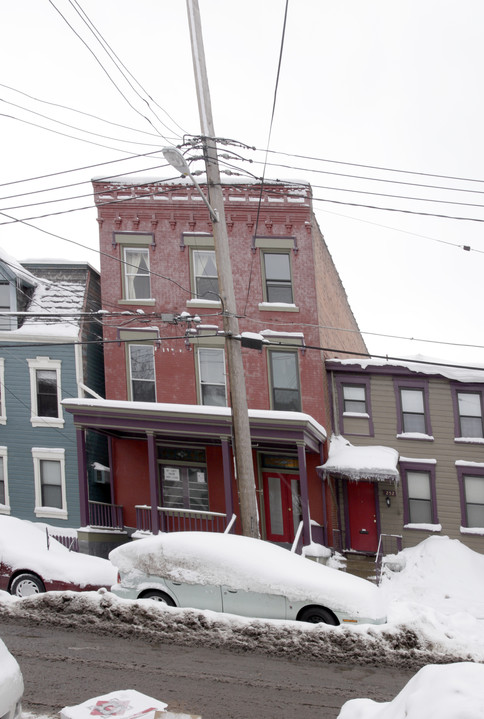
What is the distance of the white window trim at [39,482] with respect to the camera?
20844mm

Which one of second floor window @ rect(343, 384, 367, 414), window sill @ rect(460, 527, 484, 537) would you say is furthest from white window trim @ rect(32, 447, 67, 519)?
window sill @ rect(460, 527, 484, 537)

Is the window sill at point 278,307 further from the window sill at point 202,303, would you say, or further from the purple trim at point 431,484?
the purple trim at point 431,484

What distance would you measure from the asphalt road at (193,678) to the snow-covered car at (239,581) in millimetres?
1175

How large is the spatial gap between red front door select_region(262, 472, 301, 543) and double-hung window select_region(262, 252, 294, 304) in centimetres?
521

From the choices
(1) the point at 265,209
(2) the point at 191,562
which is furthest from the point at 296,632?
(1) the point at 265,209

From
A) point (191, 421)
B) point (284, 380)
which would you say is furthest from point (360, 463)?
point (191, 421)

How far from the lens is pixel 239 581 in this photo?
1053 centimetres

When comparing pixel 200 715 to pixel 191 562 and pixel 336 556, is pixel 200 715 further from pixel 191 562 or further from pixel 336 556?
pixel 336 556

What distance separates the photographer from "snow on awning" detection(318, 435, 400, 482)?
1842 cm

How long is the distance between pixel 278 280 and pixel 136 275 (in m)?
4.35

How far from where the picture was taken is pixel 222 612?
1050 cm

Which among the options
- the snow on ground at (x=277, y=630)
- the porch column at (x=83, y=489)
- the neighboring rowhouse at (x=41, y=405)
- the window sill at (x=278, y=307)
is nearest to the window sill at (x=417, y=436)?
the window sill at (x=278, y=307)

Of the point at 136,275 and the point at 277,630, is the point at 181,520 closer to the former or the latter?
the point at 136,275

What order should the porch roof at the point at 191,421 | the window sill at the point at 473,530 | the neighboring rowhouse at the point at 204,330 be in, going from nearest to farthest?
the porch roof at the point at 191,421
the window sill at the point at 473,530
the neighboring rowhouse at the point at 204,330
